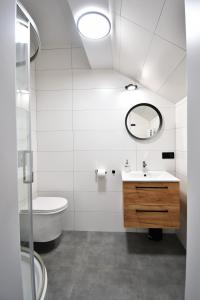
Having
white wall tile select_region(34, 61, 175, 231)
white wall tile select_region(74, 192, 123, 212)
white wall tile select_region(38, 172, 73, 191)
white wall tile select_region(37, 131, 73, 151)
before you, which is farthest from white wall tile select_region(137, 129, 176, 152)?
white wall tile select_region(38, 172, 73, 191)

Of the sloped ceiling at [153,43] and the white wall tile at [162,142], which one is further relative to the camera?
the white wall tile at [162,142]

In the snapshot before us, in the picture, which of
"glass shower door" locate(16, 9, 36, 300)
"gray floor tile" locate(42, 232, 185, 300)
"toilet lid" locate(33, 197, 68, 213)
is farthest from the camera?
"toilet lid" locate(33, 197, 68, 213)

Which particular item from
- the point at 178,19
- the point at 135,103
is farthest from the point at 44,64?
the point at 178,19

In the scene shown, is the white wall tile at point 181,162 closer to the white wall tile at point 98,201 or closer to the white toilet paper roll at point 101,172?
the white wall tile at point 98,201

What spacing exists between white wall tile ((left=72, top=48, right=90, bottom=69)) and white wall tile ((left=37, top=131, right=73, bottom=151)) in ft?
3.08

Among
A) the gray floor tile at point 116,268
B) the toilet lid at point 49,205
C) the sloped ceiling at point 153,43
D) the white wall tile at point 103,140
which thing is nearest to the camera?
the sloped ceiling at point 153,43

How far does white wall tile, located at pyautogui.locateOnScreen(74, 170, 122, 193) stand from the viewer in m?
2.24

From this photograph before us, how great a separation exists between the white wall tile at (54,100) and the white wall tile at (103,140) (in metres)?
0.43

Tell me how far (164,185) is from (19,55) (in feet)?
5.39

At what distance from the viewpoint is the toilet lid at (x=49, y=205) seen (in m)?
1.78

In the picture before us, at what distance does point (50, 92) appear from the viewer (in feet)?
7.54

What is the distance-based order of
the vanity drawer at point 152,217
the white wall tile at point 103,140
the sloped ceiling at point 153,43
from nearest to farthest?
1. the sloped ceiling at point 153,43
2. the vanity drawer at point 152,217
3. the white wall tile at point 103,140

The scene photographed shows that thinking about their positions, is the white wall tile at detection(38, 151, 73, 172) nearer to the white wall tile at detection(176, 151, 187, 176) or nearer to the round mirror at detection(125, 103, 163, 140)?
the round mirror at detection(125, 103, 163, 140)

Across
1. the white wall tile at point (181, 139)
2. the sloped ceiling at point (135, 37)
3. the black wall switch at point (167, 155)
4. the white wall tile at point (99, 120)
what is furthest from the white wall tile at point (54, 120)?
the white wall tile at point (181, 139)
